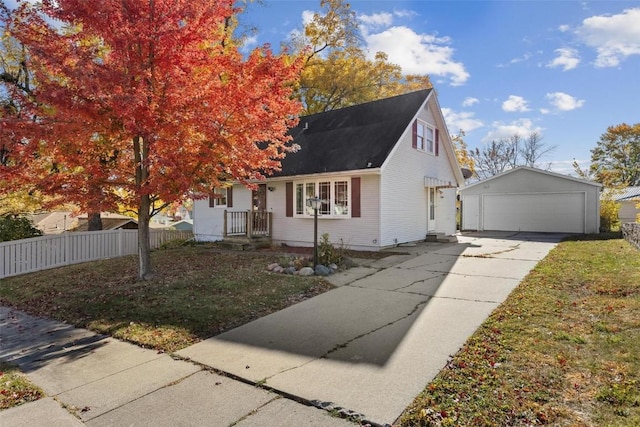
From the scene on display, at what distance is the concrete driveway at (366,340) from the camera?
326cm

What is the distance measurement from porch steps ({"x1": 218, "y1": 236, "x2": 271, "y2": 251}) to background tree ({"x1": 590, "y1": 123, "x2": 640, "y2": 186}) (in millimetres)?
42477

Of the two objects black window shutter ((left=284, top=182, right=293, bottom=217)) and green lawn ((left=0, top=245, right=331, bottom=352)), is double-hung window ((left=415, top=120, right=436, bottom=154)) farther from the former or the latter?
green lawn ((left=0, top=245, right=331, bottom=352))

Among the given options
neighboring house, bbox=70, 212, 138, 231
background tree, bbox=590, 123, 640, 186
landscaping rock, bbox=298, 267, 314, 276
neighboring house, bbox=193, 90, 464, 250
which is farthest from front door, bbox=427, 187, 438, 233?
background tree, bbox=590, 123, 640, 186

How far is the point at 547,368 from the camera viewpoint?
11.3 feet

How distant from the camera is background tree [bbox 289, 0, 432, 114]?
22484 millimetres

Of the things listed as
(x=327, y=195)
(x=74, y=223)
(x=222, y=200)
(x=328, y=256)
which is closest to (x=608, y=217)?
(x=327, y=195)

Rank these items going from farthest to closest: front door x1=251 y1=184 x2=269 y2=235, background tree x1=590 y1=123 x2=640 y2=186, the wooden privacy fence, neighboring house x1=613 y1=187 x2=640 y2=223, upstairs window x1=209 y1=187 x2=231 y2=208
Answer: background tree x1=590 y1=123 x2=640 y2=186
neighboring house x1=613 y1=187 x2=640 y2=223
upstairs window x1=209 y1=187 x2=231 y2=208
front door x1=251 y1=184 x2=269 y2=235
the wooden privacy fence

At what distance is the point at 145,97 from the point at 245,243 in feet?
24.7

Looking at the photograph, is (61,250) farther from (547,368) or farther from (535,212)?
(535,212)

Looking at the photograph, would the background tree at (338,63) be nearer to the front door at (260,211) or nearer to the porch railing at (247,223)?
the front door at (260,211)

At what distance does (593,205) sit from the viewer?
58.7 ft

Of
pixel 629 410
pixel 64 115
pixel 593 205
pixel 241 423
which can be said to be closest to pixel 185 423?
pixel 241 423

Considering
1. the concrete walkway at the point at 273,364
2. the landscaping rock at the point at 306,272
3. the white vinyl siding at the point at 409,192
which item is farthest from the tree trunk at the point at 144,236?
the white vinyl siding at the point at 409,192

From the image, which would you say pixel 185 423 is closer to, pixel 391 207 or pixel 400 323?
pixel 400 323
